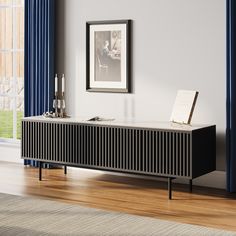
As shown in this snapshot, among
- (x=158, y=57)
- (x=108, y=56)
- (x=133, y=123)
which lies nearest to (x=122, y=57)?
(x=108, y=56)

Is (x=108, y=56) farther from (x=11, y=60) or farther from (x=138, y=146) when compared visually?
(x=11, y=60)

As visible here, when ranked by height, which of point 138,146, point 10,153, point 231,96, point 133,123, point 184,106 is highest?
point 231,96

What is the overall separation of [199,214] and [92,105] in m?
2.38

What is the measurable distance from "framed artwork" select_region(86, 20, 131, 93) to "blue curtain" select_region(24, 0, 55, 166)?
515 mm

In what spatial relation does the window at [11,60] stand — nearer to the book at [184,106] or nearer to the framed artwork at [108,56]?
the framed artwork at [108,56]

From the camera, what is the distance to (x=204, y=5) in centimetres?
655

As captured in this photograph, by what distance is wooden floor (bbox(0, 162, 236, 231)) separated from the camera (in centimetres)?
553

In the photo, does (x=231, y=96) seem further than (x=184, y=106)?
No

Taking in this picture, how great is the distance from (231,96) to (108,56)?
1640mm

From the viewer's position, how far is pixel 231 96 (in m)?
6.27

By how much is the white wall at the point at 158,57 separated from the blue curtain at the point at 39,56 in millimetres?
140

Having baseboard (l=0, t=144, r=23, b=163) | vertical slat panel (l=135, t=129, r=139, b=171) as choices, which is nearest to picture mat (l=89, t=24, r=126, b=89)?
vertical slat panel (l=135, t=129, r=139, b=171)

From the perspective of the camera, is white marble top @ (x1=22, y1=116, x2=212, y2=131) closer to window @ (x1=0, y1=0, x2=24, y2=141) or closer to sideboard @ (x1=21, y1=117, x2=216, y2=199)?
sideboard @ (x1=21, y1=117, x2=216, y2=199)

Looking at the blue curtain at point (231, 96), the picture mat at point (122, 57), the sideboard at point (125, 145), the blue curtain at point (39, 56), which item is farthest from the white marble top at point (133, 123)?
the blue curtain at point (39, 56)
